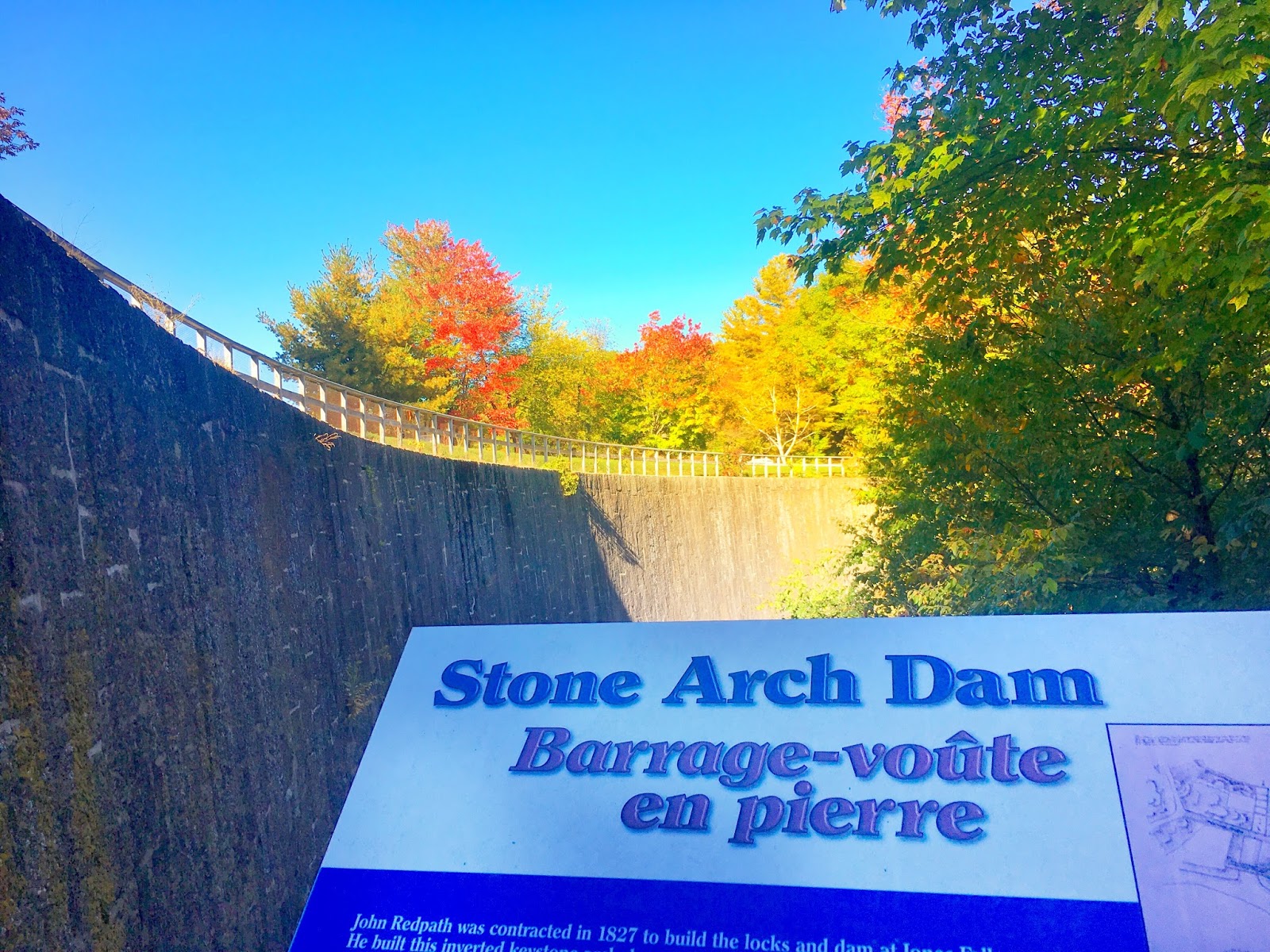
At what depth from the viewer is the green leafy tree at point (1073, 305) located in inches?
216

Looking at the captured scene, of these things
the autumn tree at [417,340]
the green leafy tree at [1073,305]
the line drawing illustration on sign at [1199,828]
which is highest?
the autumn tree at [417,340]

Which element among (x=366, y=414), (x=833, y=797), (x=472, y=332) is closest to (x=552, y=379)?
(x=472, y=332)

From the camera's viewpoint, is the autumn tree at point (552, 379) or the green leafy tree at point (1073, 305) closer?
the green leafy tree at point (1073, 305)

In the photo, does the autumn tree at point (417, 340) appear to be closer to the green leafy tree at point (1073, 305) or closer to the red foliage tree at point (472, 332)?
the red foliage tree at point (472, 332)

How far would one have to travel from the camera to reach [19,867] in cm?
285

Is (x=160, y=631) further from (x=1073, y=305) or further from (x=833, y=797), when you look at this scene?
(x=1073, y=305)

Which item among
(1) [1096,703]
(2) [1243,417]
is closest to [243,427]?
(1) [1096,703]

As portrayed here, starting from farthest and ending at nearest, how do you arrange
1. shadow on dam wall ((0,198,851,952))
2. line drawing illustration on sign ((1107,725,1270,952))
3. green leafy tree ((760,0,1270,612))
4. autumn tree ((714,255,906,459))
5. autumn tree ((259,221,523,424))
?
autumn tree ((714,255,906,459)) < autumn tree ((259,221,523,424)) < green leafy tree ((760,0,1270,612)) < shadow on dam wall ((0,198,851,952)) < line drawing illustration on sign ((1107,725,1270,952))

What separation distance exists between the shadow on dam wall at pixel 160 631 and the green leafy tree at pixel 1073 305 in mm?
4154

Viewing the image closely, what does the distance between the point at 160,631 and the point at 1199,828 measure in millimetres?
3859

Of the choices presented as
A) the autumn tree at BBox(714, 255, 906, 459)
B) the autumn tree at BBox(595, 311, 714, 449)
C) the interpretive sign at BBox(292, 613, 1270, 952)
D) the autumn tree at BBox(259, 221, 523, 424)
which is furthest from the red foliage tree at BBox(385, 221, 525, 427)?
the interpretive sign at BBox(292, 613, 1270, 952)

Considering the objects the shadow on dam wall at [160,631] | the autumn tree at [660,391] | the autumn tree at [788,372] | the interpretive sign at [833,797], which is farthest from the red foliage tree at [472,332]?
the interpretive sign at [833,797]

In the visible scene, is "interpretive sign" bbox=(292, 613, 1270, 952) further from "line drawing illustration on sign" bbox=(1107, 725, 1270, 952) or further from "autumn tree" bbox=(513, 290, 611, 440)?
"autumn tree" bbox=(513, 290, 611, 440)

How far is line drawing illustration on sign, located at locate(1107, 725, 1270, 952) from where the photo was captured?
6.76 feet
